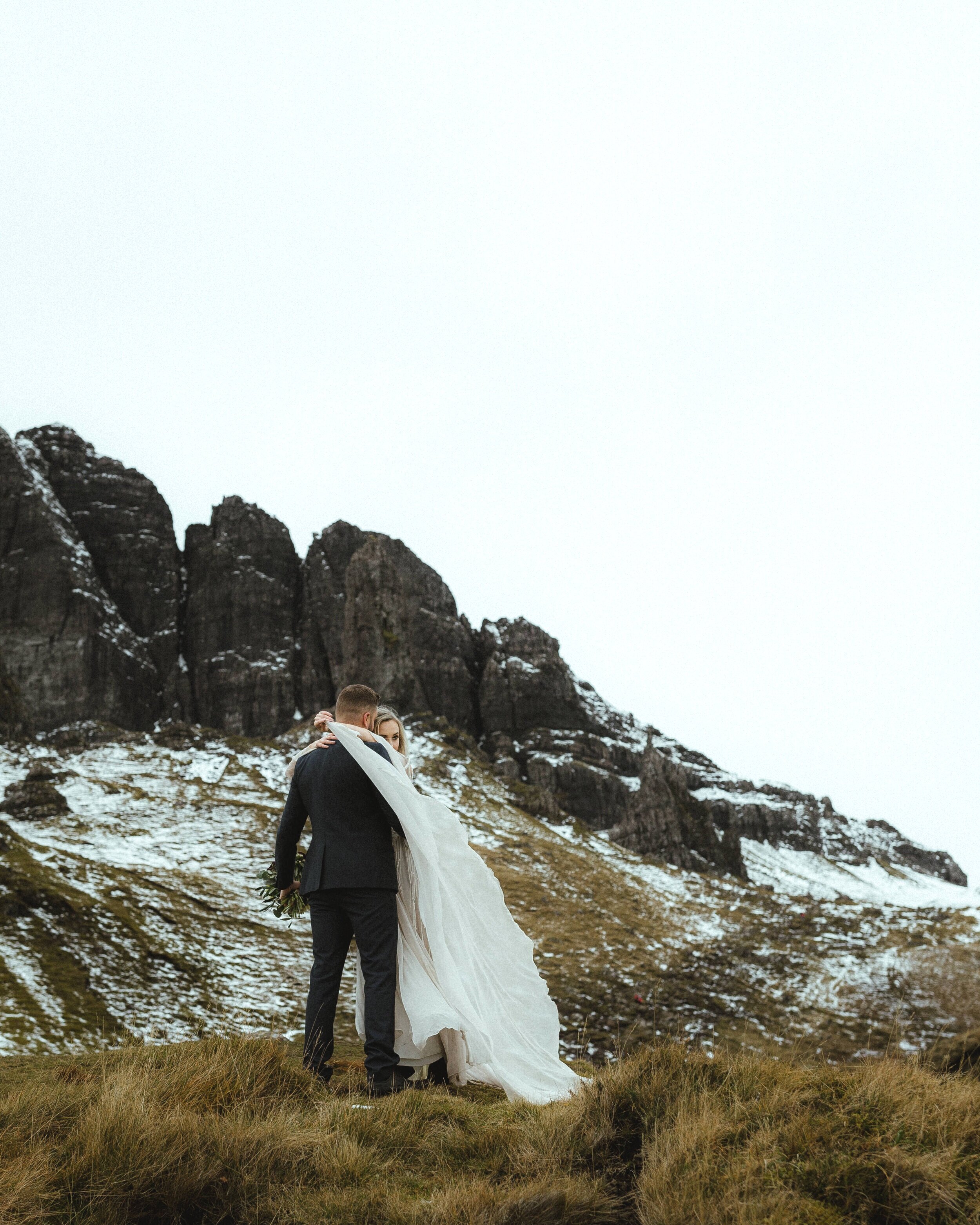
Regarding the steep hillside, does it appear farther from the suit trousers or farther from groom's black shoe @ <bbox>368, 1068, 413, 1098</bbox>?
groom's black shoe @ <bbox>368, 1068, 413, 1098</bbox>

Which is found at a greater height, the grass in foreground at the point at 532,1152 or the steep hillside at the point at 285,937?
the grass in foreground at the point at 532,1152

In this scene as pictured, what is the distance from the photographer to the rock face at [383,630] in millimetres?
64375

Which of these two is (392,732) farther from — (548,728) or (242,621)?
(242,621)

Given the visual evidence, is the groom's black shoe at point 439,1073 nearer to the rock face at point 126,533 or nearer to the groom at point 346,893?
the groom at point 346,893

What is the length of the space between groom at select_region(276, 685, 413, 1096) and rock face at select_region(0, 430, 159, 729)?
78122mm

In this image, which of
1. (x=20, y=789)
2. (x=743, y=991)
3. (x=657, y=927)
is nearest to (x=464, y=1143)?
(x=743, y=991)

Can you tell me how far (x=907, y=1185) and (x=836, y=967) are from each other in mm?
19291

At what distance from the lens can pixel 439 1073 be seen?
554cm

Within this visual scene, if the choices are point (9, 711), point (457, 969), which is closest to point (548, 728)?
point (9, 711)

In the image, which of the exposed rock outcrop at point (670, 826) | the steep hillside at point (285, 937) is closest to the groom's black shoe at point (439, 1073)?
the steep hillside at point (285, 937)

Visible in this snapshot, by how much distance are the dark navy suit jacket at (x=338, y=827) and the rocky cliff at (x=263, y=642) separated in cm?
5667

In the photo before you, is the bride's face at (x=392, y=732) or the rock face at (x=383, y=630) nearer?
the bride's face at (x=392, y=732)

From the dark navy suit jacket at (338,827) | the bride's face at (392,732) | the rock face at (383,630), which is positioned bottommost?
the dark navy suit jacket at (338,827)

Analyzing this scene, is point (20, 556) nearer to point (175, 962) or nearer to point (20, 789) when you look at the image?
point (20, 789)
